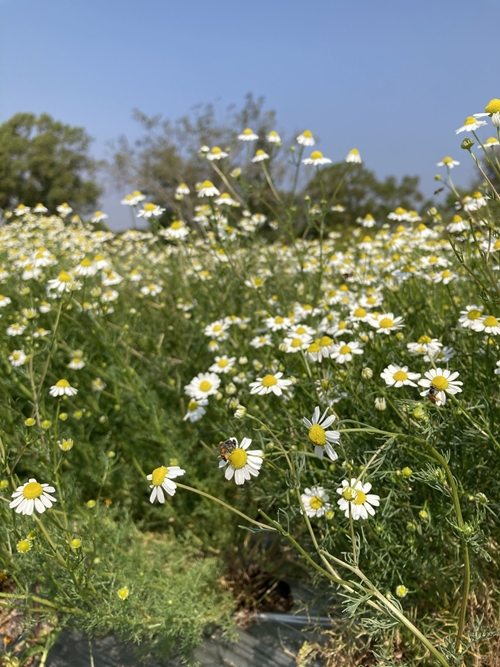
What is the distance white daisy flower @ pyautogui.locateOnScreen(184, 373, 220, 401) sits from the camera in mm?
2057

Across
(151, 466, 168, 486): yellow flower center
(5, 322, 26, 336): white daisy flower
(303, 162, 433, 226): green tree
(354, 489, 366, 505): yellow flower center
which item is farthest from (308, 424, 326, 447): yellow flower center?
(303, 162, 433, 226): green tree

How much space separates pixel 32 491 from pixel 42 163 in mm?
20015

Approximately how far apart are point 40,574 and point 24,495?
0.60 m

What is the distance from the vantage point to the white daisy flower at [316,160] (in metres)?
2.57

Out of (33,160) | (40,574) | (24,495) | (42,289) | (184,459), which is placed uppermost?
(33,160)

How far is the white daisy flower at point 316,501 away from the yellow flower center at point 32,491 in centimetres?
81

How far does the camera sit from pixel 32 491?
1.36m

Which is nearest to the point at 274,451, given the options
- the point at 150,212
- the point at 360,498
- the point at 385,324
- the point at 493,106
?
the point at 360,498

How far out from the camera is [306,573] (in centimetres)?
217

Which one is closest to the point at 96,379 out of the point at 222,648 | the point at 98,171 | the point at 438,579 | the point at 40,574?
the point at 40,574

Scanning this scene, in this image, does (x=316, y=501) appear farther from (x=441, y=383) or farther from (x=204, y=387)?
(x=204, y=387)

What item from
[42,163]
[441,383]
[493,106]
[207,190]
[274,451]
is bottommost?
[274,451]

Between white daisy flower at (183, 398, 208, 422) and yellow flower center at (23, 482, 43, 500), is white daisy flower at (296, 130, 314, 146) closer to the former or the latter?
white daisy flower at (183, 398, 208, 422)

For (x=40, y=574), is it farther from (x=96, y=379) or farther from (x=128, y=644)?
(x=96, y=379)
